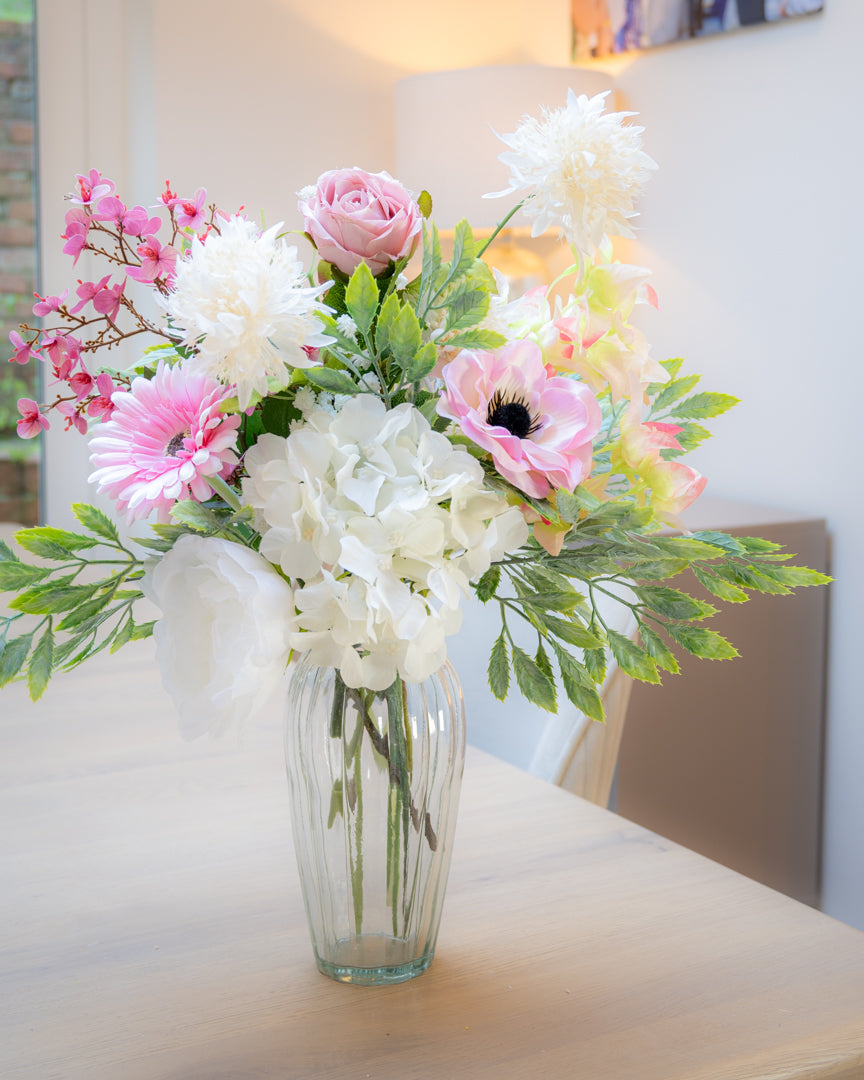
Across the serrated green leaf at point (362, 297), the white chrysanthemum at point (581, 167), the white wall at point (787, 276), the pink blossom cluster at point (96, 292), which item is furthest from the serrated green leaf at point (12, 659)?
the white wall at point (787, 276)

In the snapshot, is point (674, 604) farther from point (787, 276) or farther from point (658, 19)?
point (658, 19)

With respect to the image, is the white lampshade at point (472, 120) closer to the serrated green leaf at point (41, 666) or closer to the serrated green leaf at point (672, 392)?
the serrated green leaf at point (672, 392)

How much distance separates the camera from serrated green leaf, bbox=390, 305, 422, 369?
1.71 ft

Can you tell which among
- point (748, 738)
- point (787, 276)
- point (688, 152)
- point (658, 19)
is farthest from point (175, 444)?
point (658, 19)

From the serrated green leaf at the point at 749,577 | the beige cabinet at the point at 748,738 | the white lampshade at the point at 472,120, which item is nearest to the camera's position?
the serrated green leaf at the point at 749,577

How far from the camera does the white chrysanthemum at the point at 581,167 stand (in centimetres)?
57

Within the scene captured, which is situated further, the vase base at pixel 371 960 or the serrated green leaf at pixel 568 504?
the vase base at pixel 371 960

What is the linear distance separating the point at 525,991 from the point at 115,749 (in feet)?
1.65

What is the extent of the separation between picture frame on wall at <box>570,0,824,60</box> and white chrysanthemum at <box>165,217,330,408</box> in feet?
5.74

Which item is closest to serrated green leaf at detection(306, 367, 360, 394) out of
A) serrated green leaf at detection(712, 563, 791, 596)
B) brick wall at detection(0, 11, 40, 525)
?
serrated green leaf at detection(712, 563, 791, 596)

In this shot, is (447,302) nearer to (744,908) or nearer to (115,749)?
(744,908)

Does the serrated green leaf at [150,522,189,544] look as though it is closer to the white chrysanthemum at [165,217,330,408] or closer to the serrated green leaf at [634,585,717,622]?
the white chrysanthemum at [165,217,330,408]

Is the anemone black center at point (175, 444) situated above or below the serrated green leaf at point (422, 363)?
below

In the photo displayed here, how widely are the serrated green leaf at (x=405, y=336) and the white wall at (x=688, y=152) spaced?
1555 mm
